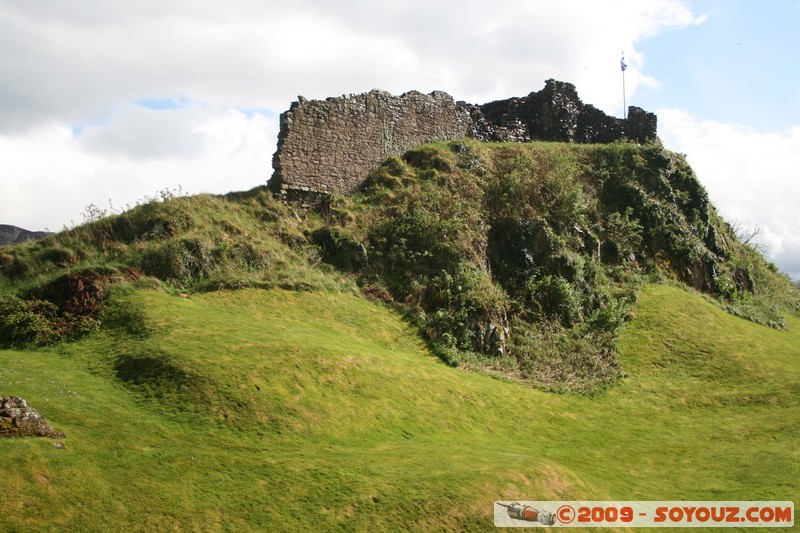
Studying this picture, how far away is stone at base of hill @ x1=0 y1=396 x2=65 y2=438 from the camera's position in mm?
11891

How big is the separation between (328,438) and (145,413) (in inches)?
137

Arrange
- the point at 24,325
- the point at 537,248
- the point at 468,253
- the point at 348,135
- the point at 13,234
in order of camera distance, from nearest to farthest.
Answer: the point at 24,325 < the point at 468,253 < the point at 537,248 < the point at 348,135 < the point at 13,234

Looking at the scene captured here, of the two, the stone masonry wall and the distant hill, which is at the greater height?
the stone masonry wall

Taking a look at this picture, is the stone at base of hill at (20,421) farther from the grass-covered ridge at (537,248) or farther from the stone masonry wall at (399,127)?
the stone masonry wall at (399,127)

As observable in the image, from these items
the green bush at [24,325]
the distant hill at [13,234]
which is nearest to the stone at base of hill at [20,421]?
the green bush at [24,325]

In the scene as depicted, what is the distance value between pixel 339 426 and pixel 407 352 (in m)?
6.21

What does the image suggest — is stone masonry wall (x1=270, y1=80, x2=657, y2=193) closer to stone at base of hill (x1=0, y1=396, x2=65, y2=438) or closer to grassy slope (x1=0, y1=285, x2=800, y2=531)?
grassy slope (x1=0, y1=285, x2=800, y2=531)

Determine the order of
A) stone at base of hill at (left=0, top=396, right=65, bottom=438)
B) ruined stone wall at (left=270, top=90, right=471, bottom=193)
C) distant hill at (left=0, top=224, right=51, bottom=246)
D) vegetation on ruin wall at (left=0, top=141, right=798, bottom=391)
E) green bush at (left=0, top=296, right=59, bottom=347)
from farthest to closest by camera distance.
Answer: distant hill at (left=0, top=224, right=51, bottom=246), ruined stone wall at (left=270, top=90, right=471, bottom=193), vegetation on ruin wall at (left=0, top=141, right=798, bottom=391), green bush at (left=0, top=296, right=59, bottom=347), stone at base of hill at (left=0, top=396, right=65, bottom=438)

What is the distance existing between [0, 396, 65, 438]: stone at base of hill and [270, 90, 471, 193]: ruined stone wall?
14.9m

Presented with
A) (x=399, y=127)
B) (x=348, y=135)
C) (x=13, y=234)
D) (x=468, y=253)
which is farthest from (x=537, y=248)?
(x=13, y=234)

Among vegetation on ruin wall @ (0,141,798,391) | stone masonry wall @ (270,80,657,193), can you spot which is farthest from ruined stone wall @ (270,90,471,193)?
vegetation on ruin wall @ (0,141,798,391)

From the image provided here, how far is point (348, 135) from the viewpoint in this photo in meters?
28.1

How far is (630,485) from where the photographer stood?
1552 centimetres

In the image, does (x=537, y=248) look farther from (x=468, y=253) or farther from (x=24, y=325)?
(x=24, y=325)
